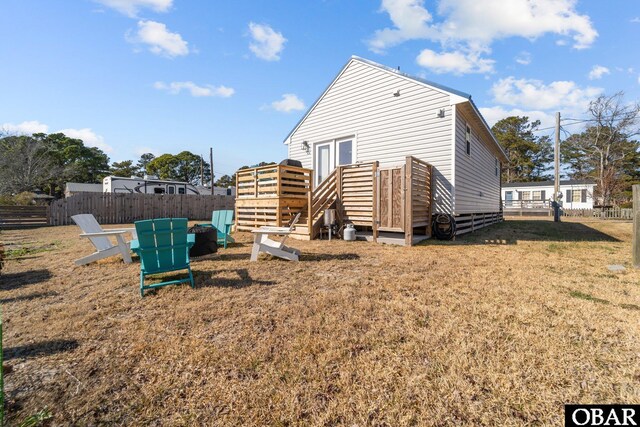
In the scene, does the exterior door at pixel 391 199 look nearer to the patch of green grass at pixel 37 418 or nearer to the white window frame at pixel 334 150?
the white window frame at pixel 334 150

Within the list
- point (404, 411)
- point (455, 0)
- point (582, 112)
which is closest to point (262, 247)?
point (404, 411)

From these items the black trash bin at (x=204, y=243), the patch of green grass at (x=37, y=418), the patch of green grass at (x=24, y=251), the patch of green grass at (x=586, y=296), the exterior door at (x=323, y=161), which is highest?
the exterior door at (x=323, y=161)

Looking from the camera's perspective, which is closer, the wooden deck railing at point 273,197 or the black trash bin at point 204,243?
the black trash bin at point 204,243

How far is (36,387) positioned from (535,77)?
88.9ft

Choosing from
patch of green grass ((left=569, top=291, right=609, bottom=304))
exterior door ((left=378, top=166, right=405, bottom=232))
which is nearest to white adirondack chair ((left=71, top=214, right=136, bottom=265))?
exterior door ((left=378, top=166, right=405, bottom=232))

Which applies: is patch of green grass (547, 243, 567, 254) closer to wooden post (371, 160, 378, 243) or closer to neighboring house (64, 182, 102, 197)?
wooden post (371, 160, 378, 243)

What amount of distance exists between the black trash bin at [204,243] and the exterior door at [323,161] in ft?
21.0

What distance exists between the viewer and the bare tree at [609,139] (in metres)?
25.7

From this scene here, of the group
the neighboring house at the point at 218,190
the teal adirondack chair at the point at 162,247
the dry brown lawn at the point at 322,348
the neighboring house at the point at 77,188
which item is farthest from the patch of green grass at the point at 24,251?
the neighboring house at the point at 77,188

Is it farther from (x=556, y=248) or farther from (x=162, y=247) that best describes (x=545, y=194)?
(x=162, y=247)

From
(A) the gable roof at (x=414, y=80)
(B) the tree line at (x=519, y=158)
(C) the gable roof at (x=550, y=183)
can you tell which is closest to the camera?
(A) the gable roof at (x=414, y=80)

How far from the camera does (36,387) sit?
192 cm

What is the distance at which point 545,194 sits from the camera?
109 ft

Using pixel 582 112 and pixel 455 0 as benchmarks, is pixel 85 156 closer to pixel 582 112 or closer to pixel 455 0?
pixel 455 0
